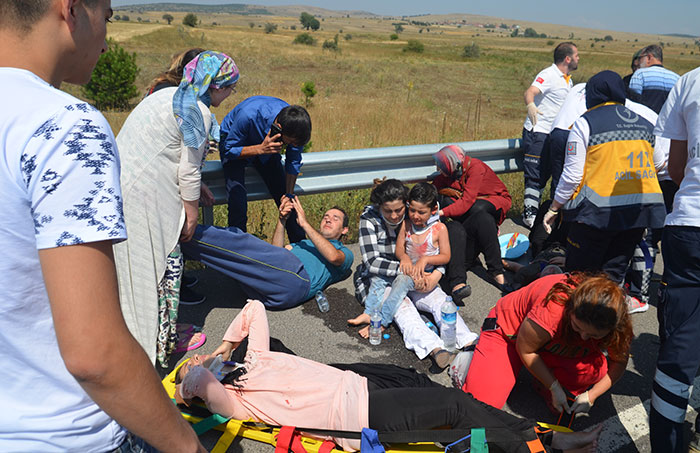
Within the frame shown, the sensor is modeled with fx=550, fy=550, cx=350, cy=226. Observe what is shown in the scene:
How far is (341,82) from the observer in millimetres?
28609

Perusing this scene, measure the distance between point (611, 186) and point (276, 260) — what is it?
9.06ft

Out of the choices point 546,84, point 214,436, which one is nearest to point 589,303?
point 214,436

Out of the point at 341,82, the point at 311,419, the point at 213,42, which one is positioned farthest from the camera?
the point at 213,42

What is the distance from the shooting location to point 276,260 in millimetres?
4582

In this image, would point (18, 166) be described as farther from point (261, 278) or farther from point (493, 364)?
point (261, 278)

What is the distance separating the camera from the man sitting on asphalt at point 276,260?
4.37 m

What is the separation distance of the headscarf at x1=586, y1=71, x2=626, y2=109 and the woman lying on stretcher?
2773mm

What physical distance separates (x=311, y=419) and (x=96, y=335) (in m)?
2.33

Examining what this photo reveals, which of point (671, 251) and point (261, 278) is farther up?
point (671, 251)

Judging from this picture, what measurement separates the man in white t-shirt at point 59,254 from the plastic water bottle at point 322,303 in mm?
3535

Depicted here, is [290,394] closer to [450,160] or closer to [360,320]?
[360,320]

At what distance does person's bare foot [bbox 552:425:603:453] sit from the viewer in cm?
304

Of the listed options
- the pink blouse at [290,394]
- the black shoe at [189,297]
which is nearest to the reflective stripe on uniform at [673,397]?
the pink blouse at [290,394]

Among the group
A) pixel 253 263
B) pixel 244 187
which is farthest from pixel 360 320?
pixel 244 187
